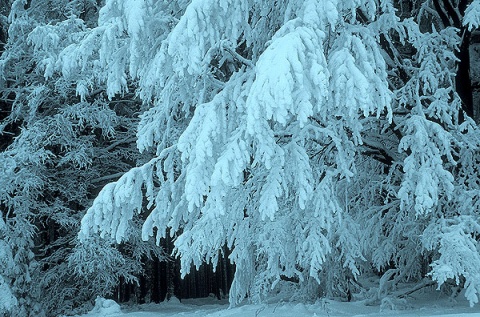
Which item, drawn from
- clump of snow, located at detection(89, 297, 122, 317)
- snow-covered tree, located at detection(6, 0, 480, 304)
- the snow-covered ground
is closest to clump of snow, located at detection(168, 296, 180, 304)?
clump of snow, located at detection(89, 297, 122, 317)

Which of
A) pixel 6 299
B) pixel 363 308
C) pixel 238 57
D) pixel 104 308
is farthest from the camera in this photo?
pixel 104 308

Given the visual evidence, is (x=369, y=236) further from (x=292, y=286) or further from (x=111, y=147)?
(x=111, y=147)

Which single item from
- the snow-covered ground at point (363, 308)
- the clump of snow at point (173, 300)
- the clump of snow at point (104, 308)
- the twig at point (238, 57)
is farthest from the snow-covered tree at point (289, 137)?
the clump of snow at point (173, 300)

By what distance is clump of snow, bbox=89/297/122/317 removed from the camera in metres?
11.2

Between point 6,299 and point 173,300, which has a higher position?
point 6,299

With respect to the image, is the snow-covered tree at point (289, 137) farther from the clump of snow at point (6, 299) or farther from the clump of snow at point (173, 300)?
the clump of snow at point (173, 300)

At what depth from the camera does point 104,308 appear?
1134 centimetres

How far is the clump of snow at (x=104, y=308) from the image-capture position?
11182 millimetres

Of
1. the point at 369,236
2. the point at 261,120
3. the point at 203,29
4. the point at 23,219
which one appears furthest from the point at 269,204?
the point at 23,219

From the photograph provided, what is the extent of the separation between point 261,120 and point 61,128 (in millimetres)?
7989

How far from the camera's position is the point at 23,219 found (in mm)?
10984

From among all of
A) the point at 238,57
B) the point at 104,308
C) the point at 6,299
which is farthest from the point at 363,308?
the point at 6,299

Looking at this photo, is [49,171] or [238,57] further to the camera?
[49,171]

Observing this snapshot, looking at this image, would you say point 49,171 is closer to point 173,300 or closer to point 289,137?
point 173,300
